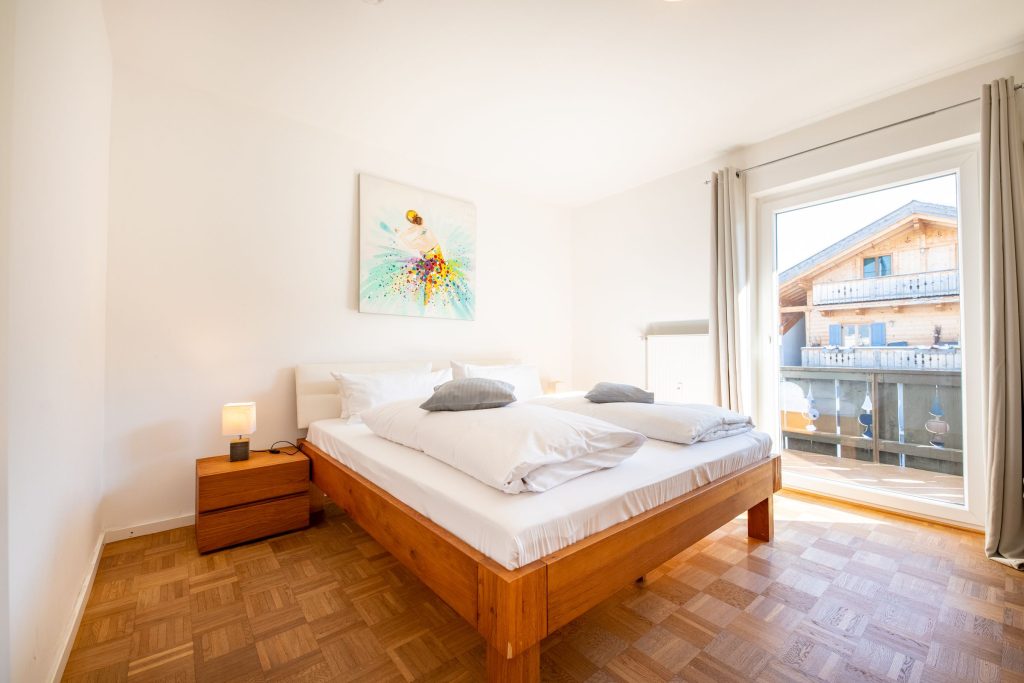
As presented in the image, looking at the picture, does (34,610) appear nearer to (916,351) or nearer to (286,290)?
(286,290)

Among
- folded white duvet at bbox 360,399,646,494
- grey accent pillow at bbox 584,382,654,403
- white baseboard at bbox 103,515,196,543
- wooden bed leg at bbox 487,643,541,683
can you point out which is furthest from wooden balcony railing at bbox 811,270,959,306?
white baseboard at bbox 103,515,196,543

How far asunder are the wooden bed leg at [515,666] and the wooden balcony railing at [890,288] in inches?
123

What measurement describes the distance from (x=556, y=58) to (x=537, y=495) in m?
2.18

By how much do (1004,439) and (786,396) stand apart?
1.16 m

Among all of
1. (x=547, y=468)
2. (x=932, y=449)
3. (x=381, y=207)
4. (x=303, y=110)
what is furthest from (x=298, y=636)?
(x=932, y=449)

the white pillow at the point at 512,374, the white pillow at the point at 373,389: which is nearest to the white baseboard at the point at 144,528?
the white pillow at the point at 373,389

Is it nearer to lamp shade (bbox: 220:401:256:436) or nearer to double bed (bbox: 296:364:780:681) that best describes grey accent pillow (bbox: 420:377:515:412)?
double bed (bbox: 296:364:780:681)

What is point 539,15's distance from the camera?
75.5 inches

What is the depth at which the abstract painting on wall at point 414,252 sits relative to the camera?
10.1ft

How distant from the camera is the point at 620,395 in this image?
2.32m

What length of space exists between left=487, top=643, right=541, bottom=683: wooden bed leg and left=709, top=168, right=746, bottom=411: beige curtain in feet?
8.27

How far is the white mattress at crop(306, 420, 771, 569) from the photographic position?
117cm

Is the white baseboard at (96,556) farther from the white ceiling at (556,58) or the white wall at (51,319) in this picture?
the white ceiling at (556,58)

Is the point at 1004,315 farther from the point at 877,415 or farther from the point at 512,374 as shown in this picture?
the point at 512,374
